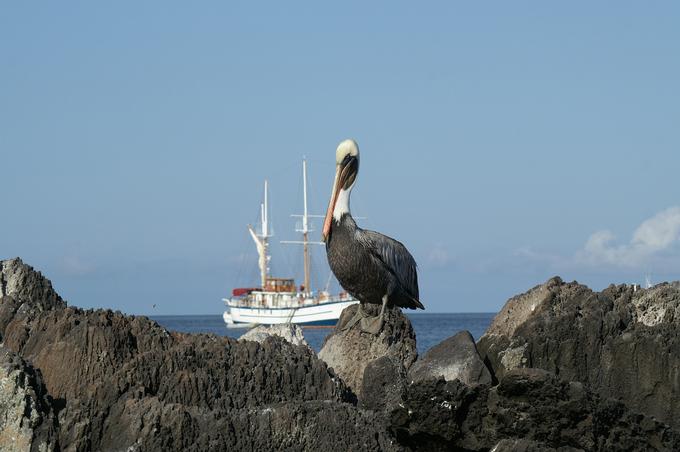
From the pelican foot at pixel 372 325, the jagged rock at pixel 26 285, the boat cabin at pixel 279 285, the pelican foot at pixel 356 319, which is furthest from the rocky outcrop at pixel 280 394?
the boat cabin at pixel 279 285

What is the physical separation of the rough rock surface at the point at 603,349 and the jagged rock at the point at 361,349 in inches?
27.3

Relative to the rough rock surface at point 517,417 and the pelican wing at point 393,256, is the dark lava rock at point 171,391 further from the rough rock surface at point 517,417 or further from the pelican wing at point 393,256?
the pelican wing at point 393,256

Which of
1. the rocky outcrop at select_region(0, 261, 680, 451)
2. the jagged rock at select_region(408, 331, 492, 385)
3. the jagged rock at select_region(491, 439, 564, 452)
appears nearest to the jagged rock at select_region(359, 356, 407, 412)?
the rocky outcrop at select_region(0, 261, 680, 451)

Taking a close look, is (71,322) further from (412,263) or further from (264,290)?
(264,290)

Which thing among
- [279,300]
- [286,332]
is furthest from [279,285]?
[286,332]

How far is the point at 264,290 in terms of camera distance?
106m

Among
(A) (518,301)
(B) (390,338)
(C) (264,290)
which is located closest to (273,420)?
(B) (390,338)

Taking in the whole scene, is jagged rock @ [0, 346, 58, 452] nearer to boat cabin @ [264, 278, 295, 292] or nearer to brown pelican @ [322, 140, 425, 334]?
brown pelican @ [322, 140, 425, 334]

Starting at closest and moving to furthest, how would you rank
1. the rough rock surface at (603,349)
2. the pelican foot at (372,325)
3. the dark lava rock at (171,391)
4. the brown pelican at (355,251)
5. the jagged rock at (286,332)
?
the dark lava rock at (171,391)
the rough rock surface at (603,349)
the pelican foot at (372,325)
the brown pelican at (355,251)
the jagged rock at (286,332)

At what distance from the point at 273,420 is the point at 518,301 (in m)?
4.20

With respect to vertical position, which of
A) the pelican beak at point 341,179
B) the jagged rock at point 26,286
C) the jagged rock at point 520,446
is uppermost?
the pelican beak at point 341,179

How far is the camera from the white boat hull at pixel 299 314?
96688 mm

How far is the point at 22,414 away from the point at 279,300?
95.1 m

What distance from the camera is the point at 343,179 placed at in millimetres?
11938
